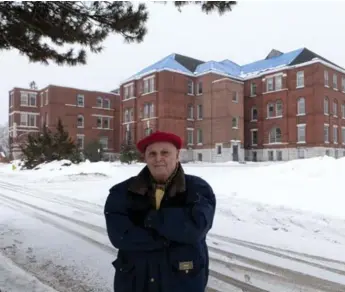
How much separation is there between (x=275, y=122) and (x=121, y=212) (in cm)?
4609

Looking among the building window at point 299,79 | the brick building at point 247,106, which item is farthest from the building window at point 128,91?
the building window at point 299,79

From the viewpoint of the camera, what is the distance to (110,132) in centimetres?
6034

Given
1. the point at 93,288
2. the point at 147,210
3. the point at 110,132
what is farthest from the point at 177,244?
the point at 110,132

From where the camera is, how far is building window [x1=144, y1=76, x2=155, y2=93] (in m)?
47.9

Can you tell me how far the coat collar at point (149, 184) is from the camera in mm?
2545

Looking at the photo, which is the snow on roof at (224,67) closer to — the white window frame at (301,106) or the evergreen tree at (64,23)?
the white window frame at (301,106)

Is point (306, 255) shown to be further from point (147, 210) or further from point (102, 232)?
point (147, 210)

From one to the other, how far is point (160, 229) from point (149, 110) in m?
47.0

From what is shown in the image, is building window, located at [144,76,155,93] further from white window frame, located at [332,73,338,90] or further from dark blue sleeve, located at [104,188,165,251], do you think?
dark blue sleeve, located at [104,188,165,251]

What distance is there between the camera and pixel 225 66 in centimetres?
5166

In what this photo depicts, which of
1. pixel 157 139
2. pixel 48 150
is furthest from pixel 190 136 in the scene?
pixel 157 139

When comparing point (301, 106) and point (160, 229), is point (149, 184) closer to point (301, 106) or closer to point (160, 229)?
point (160, 229)

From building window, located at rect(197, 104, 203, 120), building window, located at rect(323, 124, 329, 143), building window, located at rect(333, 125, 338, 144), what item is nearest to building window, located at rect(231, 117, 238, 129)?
building window, located at rect(197, 104, 203, 120)

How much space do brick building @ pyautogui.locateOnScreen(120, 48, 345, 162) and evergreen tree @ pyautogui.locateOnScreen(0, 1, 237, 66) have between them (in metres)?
38.4
